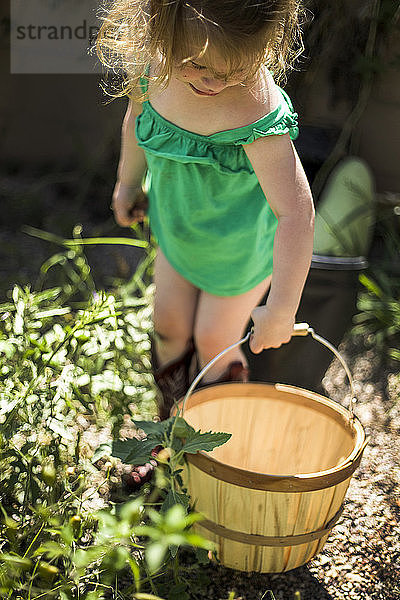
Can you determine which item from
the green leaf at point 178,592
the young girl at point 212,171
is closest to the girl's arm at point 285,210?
the young girl at point 212,171

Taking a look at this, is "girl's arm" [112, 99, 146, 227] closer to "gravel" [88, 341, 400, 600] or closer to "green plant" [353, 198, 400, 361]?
"gravel" [88, 341, 400, 600]

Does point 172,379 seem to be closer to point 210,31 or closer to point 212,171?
point 212,171

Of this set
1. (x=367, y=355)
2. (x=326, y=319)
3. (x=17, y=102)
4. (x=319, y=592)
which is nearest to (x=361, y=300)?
(x=367, y=355)

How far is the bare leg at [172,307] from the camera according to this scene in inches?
67.3

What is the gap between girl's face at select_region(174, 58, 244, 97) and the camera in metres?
1.23

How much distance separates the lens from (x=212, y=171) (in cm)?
148

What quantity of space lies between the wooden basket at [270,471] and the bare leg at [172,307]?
21cm

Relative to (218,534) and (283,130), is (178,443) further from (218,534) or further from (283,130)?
(283,130)

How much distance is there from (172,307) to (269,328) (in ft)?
1.25

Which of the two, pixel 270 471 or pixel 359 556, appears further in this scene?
pixel 270 471

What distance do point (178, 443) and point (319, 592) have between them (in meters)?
0.50

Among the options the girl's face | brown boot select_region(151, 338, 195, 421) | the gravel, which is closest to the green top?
the girl's face

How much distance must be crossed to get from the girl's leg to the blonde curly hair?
56cm

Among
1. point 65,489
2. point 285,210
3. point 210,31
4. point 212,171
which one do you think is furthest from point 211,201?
point 65,489
